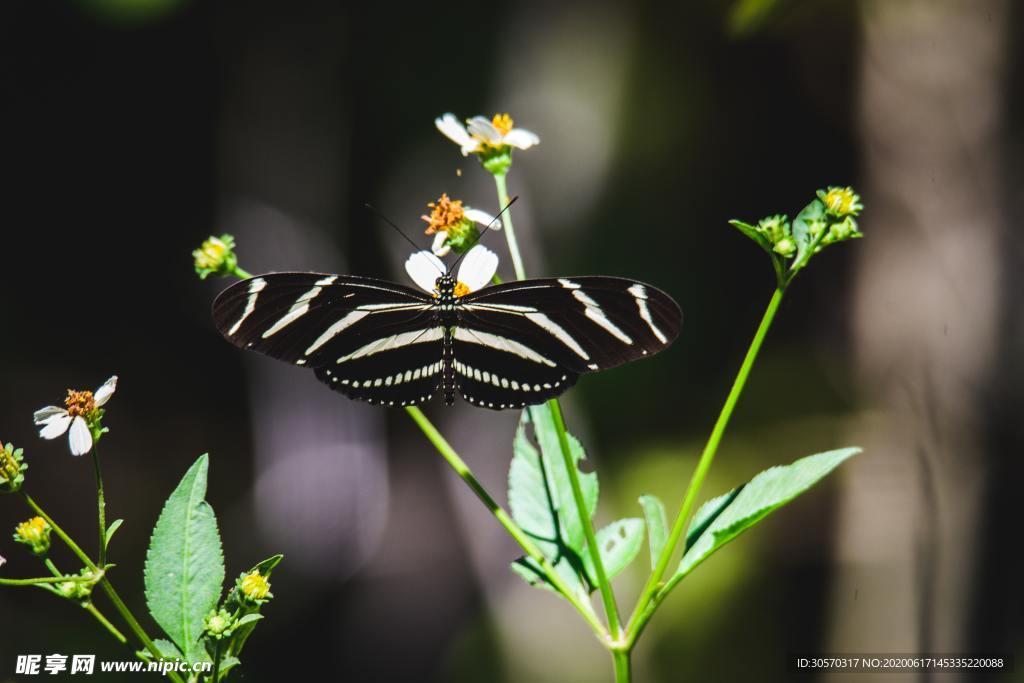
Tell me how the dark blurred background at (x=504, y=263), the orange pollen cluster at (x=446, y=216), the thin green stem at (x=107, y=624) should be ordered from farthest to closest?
the dark blurred background at (x=504, y=263) < the orange pollen cluster at (x=446, y=216) < the thin green stem at (x=107, y=624)

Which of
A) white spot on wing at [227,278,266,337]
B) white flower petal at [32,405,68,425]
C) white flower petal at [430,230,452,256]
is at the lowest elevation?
white flower petal at [32,405,68,425]

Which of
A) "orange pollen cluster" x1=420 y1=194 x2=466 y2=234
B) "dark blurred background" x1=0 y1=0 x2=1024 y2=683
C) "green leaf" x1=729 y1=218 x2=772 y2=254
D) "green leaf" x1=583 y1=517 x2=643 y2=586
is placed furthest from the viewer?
"dark blurred background" x1=0 y1=0 x2=1024 y2=683

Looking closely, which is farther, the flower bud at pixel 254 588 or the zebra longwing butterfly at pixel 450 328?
the zebra longwing butterfly at pixel 450 328

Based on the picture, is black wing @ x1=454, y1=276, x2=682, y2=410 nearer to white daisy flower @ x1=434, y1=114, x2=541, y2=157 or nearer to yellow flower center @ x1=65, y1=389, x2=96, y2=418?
white daisy flower @ x1=434, y1=114, x2=541, y2=157

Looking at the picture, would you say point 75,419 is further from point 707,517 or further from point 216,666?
point 707,517

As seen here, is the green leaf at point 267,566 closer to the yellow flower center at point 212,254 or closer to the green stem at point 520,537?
the green stem at point 520,537

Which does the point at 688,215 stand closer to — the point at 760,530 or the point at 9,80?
the point at 760,530

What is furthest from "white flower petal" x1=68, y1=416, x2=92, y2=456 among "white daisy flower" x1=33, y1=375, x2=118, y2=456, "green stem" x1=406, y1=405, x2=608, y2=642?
"green stem" x1=406, y1=405, x2=608, y2=642

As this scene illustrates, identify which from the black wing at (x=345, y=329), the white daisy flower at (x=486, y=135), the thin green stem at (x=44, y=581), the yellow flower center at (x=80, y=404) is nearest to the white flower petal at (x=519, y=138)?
the white daisy flower at (x=486, y=135)
